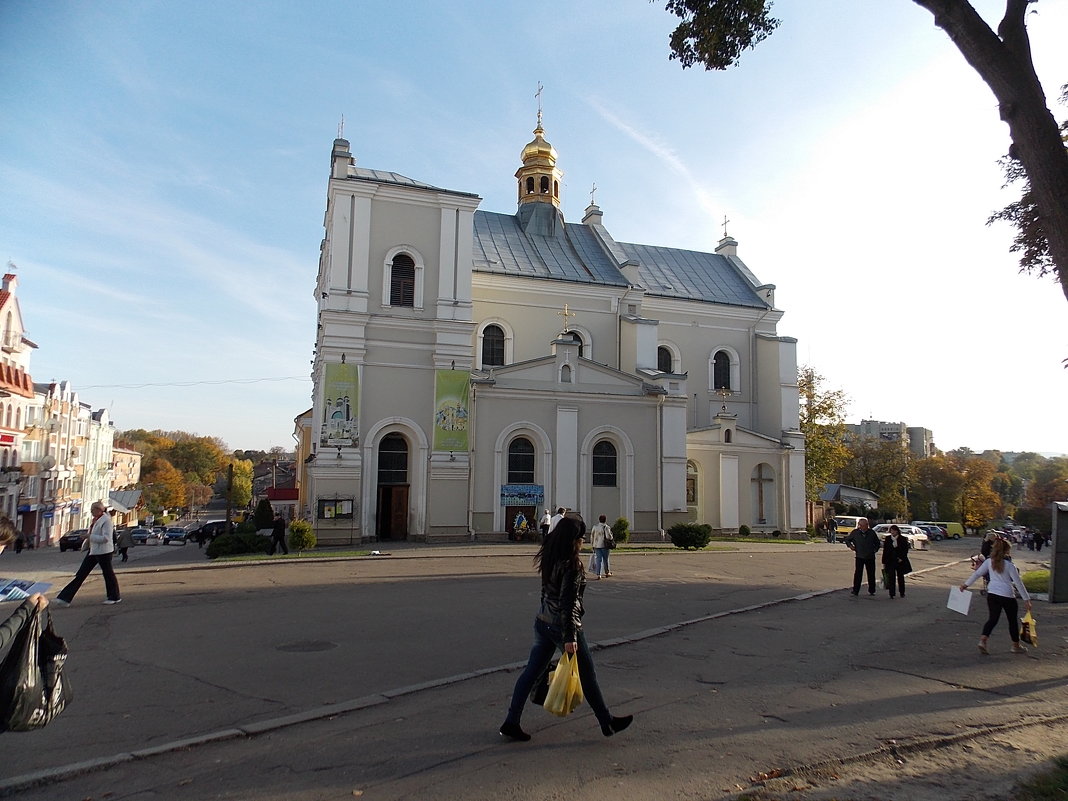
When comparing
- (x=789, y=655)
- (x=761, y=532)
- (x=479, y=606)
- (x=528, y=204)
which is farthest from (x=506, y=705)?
(x=528, y=204)

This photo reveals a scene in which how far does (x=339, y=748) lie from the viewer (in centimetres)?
538

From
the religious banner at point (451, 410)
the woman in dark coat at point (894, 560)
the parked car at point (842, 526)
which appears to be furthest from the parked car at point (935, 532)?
the woman in dark coat at point (894, 560)

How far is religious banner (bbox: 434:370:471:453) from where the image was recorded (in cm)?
2853

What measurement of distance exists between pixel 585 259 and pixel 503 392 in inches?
445

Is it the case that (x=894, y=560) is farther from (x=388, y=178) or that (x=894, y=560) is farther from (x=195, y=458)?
(x=195, y=458)

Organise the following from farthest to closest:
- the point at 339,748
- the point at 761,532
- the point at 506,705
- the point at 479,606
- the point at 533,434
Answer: the point at 761,532
the point at 533,434
the point at 479,606
the point at 506,705
the point at 339,748

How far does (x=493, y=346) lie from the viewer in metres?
34.2

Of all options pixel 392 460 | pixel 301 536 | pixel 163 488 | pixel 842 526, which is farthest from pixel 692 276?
pixel 163 488

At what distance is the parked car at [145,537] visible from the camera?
170 ft

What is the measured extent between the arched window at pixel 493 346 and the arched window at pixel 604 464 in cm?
612

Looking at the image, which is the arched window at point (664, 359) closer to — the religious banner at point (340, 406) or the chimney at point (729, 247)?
the chimney at point (729, 247)

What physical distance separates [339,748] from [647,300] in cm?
3507

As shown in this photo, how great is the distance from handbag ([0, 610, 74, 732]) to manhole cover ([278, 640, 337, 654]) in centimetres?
431

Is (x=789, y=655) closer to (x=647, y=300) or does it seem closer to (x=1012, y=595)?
(x=1012, y=595)
